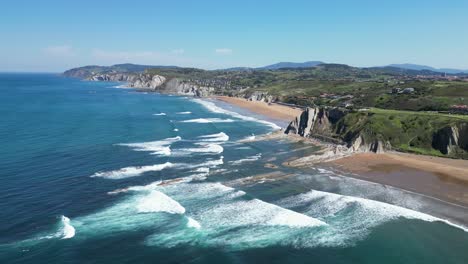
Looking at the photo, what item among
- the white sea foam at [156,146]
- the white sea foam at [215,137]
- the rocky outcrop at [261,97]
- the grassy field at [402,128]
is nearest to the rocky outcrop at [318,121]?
the grassy field at [402,128]

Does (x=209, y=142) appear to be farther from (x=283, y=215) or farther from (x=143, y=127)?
(x=283, y=215)

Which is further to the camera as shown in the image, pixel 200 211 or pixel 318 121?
pixel 318 121

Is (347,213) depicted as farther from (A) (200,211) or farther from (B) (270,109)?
(B) (270,109)

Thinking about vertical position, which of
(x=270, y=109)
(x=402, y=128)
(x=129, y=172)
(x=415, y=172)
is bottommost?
(x=129, y=172)

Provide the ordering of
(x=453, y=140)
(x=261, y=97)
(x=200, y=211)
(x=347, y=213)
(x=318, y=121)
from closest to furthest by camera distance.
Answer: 1. (x=347, y=213)
2. (x=200, y=211)
3. (x=453, y=140)
4. (x=318, y=121)
5. (x=261, y=97)

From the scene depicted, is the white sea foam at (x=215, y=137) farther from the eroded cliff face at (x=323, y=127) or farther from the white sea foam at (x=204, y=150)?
the eroded cliff face at (x=323, y=127)

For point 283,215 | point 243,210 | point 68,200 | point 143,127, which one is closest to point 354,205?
point 283,215

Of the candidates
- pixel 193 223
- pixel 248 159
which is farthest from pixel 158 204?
pixel 248 159
